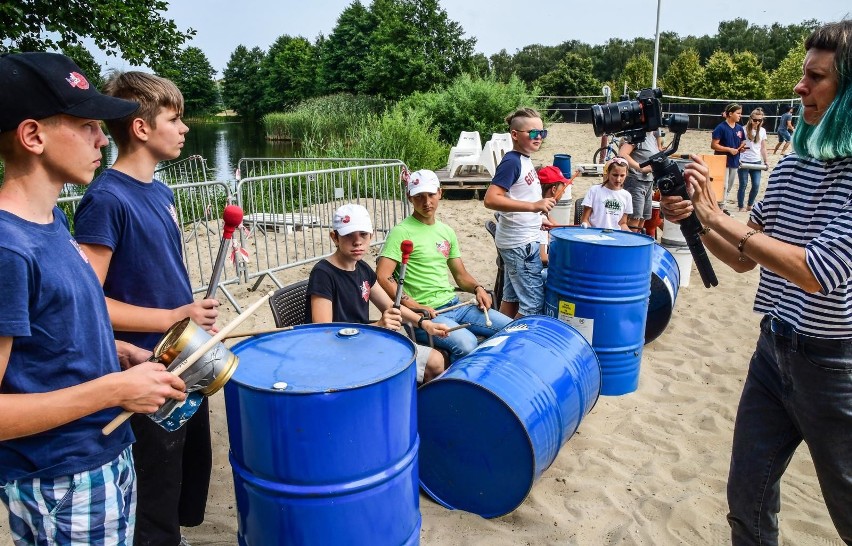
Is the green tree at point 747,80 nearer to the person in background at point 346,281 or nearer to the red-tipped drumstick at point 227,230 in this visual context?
the person in background at point 346,281

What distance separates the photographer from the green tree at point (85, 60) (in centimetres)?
970

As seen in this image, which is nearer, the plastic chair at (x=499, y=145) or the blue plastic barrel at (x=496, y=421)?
the blue plastic barrel at (x=496, y=421)

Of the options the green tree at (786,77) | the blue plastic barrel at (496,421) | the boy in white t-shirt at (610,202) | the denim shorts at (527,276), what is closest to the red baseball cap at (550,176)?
the boy in white t-shirt at (610,202)

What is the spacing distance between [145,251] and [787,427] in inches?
89.0

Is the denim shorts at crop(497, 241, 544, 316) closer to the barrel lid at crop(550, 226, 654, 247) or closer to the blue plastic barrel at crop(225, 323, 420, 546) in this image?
the barrel lid at crop(550, 226, 654, 247)

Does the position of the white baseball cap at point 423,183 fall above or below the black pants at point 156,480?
above

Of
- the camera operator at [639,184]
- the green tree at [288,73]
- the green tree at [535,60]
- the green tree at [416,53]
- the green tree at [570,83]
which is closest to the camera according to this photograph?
the camera operator at [639,184]

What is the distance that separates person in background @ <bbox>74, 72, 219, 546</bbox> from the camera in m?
1.94

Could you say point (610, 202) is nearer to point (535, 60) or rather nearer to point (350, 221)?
point (350, 221)

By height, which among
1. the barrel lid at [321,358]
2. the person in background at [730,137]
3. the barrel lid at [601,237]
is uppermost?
the person in background at [730,137]

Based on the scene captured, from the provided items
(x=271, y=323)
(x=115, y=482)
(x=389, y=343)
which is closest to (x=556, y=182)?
(x=271, y=323)

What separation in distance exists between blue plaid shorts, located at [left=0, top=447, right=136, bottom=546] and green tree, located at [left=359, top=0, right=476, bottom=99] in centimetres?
2700

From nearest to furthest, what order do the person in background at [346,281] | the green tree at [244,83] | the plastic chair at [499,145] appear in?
the person in background at [346,281]
the plastic chair at [499,145]
the green tree at [244,83]

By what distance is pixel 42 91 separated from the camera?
1373mm
